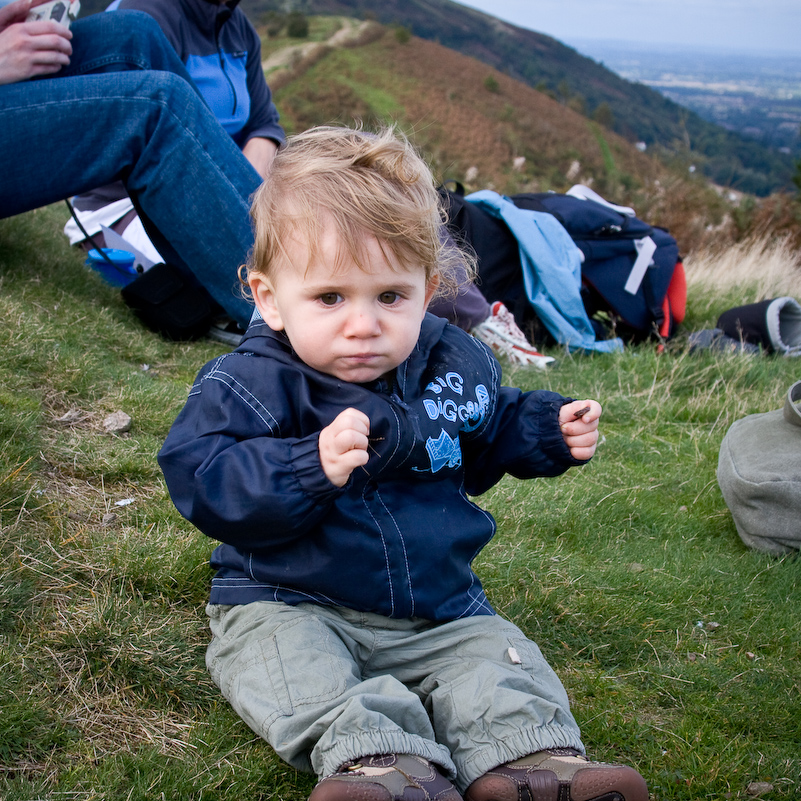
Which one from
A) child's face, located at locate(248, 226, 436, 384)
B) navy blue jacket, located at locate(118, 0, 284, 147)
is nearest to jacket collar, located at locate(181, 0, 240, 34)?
navy blue jacket, located at locate(118, 0, 284, 147)

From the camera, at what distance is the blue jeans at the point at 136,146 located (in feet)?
10.1

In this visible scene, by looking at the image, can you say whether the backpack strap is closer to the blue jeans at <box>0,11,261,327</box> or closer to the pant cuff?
the pant cuff

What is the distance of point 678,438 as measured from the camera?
3.79m

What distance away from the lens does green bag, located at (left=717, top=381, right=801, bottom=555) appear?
8.80 feet

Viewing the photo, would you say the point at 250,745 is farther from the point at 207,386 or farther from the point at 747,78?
the point at 747,78

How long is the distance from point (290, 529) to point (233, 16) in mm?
3759

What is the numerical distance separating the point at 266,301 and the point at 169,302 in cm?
216

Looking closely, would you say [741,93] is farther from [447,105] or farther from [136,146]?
[136,146]

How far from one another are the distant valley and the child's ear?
4569cm

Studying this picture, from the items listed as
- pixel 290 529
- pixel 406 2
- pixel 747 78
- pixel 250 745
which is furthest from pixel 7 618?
pixel 747 78

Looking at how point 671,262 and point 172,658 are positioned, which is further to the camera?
point 671,262

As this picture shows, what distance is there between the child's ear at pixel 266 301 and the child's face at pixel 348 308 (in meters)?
0.04

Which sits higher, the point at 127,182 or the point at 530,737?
the point at 127,182

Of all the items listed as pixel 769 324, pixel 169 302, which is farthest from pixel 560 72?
pixel 169 302
